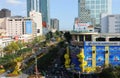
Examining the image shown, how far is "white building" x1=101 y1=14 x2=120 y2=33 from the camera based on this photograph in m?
81.6

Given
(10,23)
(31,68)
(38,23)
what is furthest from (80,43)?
(38,23)

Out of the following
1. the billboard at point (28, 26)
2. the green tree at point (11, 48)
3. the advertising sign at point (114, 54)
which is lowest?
the green tree at point (11, 48)

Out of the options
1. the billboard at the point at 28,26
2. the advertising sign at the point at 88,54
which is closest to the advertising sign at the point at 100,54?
the advertising sign at the point at 88,54

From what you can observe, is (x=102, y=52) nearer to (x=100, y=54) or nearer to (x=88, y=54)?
(x=100, y=54)

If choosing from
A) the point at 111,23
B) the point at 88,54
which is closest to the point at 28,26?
the point at 111,23

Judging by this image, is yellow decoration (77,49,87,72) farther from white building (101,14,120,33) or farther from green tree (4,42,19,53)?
green tree (4,42,19,53)

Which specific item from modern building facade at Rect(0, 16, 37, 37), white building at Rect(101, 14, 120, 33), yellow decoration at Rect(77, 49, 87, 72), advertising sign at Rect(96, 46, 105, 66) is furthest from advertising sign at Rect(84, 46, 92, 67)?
modern building facade at Rect(0, 16, 37, 37)

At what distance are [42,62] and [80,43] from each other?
1389 cm

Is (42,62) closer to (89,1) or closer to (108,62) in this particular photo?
(108,62)

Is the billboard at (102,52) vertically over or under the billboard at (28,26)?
under

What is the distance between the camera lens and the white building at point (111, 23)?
81.6m

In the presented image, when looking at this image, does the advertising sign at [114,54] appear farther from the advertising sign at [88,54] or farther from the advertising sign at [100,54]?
the advertising sign at [88,54]

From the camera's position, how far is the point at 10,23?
14862 cm

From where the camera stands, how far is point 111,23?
8238 centimetres
